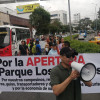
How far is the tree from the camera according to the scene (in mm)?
45562

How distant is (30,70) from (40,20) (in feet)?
139

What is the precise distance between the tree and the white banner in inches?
1626

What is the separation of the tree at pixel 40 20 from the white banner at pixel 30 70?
41.3 m

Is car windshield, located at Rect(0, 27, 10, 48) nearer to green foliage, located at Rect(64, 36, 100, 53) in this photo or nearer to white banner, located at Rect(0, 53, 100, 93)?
green foliage, located at Rect(64, 36, 100, 53)

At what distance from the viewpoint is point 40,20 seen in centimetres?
4622

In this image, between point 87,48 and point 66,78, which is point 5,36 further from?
point 66,78

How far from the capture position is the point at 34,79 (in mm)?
4754

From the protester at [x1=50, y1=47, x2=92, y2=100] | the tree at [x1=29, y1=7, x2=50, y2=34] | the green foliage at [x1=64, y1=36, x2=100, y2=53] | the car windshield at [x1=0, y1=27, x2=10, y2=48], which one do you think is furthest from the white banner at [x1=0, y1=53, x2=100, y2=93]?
the tree at [x1=29, y1=7, x2=50, y2=34]

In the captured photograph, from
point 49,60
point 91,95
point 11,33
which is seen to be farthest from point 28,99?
point 11,33

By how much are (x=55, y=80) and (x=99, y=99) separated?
325cm

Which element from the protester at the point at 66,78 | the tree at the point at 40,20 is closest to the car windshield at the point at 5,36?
the protester at the point at 66,78

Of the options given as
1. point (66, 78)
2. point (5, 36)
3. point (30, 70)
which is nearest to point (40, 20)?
point (5, 36)

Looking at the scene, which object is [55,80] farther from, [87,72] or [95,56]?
[95,56]

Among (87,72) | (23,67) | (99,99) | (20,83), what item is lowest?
(99,99)
